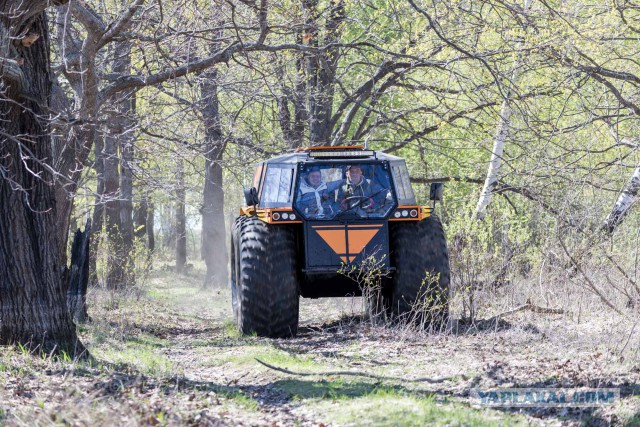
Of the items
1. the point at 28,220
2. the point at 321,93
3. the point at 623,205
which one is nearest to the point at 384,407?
the point at 28,220

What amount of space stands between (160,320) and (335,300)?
3292mm

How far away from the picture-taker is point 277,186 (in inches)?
392

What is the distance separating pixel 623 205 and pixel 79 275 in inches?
294

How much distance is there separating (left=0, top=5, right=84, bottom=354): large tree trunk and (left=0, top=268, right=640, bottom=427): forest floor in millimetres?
347

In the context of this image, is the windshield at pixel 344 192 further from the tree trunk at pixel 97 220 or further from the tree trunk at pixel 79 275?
the tree trunk at pixel 97 220

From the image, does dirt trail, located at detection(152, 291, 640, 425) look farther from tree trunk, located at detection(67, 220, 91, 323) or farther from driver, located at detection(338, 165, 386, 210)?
tree trunk, located at detection(67, 220, 91, 323)

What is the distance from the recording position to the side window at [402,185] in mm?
9820

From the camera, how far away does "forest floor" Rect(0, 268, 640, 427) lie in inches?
212

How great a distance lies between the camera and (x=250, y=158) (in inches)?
601

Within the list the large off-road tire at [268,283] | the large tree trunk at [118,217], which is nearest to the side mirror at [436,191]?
the large off-road tire at [268,283]

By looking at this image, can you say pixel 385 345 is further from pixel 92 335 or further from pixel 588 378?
pixel 92 335

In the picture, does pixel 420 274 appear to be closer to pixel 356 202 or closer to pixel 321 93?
pixel 356 202

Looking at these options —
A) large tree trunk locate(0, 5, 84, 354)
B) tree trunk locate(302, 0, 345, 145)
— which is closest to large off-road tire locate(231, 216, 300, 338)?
large tree trunk locate(0, 5, 84, 354)

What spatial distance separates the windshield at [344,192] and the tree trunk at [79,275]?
10.0 ft
